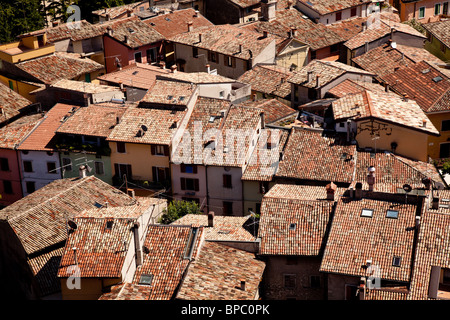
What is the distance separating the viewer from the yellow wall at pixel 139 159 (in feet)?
210

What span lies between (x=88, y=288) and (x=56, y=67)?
36.8m

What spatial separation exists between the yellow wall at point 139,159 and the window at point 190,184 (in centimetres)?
179

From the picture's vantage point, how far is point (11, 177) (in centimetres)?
6875

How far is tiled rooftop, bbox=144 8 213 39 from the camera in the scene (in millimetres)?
91438

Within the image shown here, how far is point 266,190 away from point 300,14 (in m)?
39.4

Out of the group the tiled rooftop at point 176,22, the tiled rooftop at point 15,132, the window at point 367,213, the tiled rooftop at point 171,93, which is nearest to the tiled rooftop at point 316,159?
the window at point 367,213

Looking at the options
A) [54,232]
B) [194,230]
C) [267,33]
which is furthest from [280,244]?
[267,33]

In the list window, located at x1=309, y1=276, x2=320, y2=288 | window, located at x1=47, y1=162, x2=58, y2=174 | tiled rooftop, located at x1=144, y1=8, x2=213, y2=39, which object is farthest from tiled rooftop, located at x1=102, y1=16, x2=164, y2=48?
window, located at x1=309, y1=276, x2=320, y2=288

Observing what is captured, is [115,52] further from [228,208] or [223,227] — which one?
[223,227]

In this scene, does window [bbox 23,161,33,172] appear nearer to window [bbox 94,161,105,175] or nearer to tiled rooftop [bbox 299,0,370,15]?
window [bbox 94,161,105,175]

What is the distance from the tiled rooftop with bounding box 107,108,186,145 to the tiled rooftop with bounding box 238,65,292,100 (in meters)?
14.5

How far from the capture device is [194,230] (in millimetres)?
51312

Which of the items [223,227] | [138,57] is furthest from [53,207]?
[138,57]
